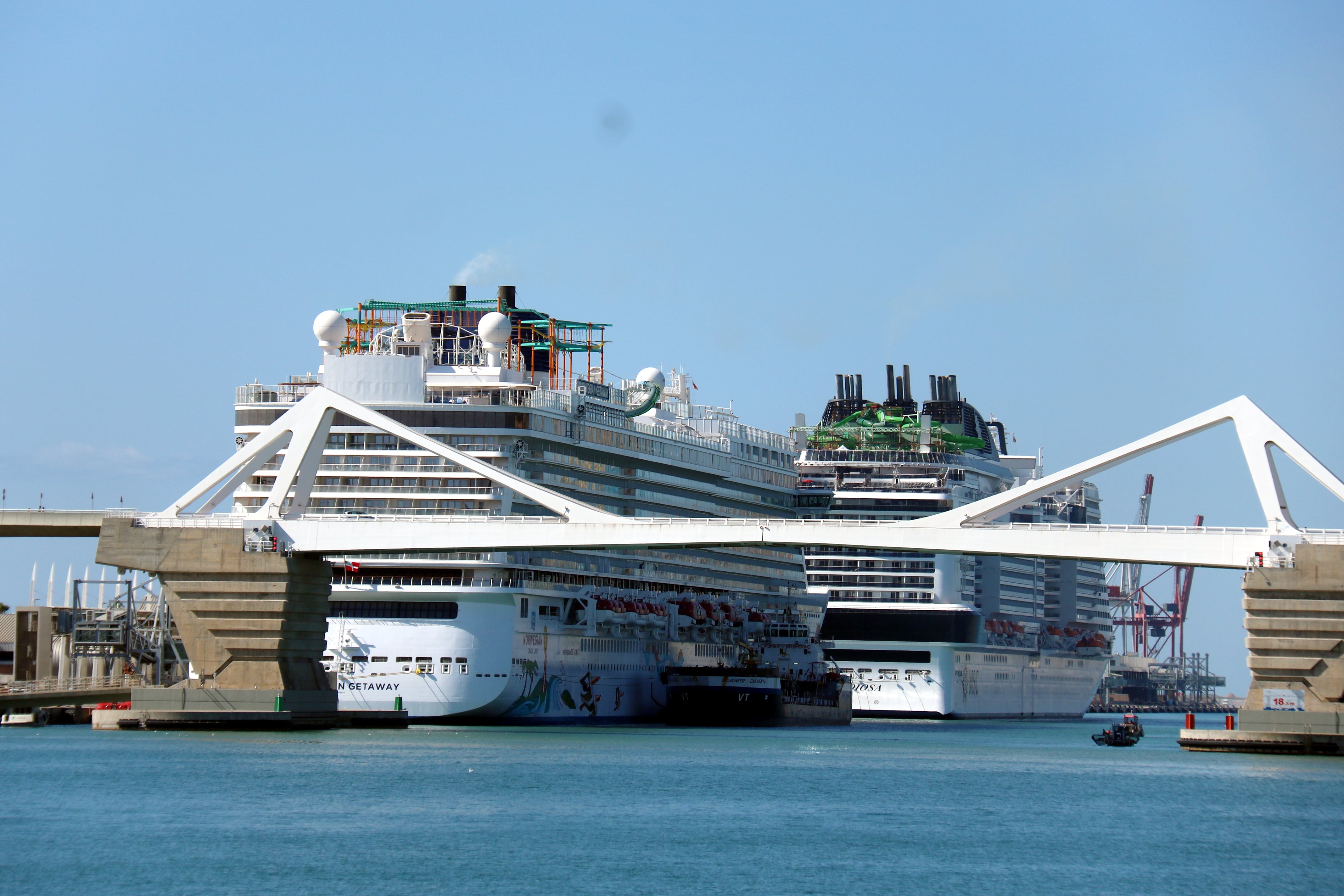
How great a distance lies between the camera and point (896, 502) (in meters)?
109

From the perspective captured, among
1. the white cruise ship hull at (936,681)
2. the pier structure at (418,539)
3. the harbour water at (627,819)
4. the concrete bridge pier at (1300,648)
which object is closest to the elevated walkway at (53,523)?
the pier structure at (418,539)

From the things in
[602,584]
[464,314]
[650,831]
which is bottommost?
[650,831]

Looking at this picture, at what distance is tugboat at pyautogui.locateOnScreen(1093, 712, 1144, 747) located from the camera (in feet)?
267

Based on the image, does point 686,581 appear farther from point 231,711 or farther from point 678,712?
point 231,711

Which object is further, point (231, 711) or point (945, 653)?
point (945, 653)

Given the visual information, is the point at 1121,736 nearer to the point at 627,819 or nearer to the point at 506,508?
the point at 506,508

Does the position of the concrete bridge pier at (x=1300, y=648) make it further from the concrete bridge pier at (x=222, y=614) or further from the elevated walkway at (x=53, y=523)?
the elevated walkway at (x=53, y=523)

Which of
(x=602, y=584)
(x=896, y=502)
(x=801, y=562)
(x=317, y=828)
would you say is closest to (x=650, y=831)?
(x=317, y=828)

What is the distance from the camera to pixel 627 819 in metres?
44.7

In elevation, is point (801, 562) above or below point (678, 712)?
above

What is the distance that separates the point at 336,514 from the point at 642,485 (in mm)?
16740

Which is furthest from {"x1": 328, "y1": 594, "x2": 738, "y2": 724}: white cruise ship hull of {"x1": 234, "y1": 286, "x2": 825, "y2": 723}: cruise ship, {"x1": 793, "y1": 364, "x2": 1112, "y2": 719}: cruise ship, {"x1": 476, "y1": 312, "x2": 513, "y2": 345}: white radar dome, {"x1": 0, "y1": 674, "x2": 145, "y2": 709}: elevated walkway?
{"x1": 793, "y1": 364, "x2": 1112, "y2": 719}: cruise ship

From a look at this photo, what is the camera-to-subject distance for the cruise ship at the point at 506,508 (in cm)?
7306

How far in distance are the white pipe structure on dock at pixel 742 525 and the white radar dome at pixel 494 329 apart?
10669 millimetres
